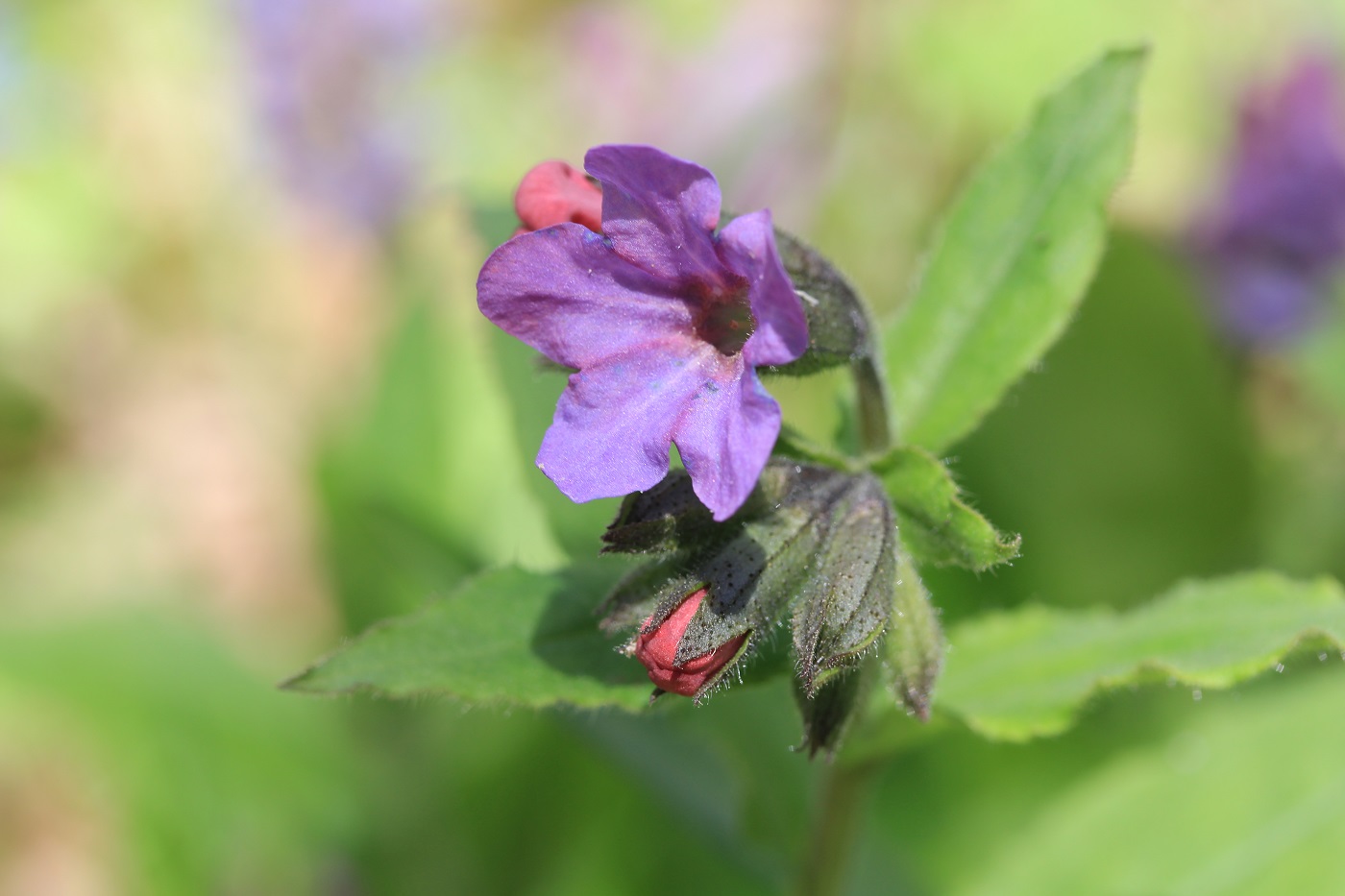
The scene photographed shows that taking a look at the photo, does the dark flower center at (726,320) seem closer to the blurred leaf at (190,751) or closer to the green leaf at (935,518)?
the green leaf at (935,518)

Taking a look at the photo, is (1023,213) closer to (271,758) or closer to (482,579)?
(482,579)

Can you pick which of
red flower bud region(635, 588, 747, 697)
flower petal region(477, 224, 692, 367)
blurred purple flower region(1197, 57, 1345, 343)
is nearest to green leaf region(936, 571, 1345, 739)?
red flower bud region(635, 588, 747, 697)

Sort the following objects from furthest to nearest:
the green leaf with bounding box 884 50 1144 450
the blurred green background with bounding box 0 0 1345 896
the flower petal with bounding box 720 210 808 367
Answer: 1. the blurred green background with bounding box 0 0 1345 896
2. the green leaf with bounding box 884 50 1144 450
3. the flower petal with bounding box 720 210 808 367

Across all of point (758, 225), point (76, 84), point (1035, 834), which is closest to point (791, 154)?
point (1035, 834)

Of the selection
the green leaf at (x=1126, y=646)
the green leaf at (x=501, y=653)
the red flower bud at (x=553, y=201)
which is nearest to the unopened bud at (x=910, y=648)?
the green leaf at (x=1126, y=646)

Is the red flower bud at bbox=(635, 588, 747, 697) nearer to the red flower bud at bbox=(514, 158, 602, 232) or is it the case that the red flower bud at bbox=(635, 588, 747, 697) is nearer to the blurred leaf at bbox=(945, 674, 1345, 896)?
the red flower bud at bbox=(514, 158, 602, 232)

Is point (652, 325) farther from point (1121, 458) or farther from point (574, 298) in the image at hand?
point (1121, 458)
